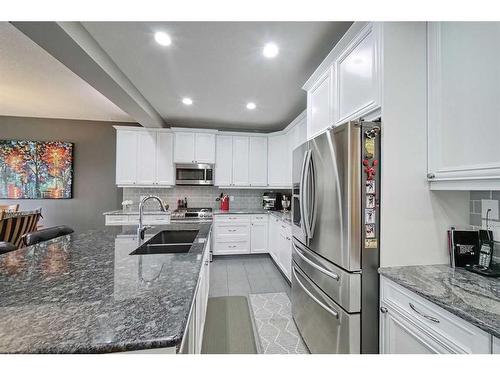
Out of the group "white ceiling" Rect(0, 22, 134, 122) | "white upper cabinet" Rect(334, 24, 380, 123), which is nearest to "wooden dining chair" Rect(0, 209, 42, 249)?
"white ceiling" Rect(0, 22, 134, 122)

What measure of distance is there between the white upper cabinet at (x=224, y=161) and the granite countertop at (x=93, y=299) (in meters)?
2.97

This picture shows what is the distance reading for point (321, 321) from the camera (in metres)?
1.56

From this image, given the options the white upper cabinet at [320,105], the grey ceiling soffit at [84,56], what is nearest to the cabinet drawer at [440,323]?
the white upper cabinet at [320,105]

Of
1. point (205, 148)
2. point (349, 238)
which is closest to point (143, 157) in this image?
point (205, 148)

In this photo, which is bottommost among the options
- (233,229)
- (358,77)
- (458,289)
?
(233,229)

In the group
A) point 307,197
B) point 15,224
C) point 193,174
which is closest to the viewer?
point 307,197

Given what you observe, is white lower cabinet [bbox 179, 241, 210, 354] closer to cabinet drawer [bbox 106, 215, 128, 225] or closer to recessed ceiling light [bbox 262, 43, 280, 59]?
recessed ceiling light [bbox 262, 43, 280, 59]

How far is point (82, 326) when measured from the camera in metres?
0.66

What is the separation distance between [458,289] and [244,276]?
105 inches

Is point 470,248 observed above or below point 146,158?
below

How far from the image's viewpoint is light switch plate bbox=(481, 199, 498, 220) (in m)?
1.28

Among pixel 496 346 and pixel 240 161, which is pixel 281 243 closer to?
pixel 240 161

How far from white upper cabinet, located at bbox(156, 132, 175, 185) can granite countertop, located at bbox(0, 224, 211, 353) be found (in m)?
2.76

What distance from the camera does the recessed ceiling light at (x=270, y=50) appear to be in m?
1.96
